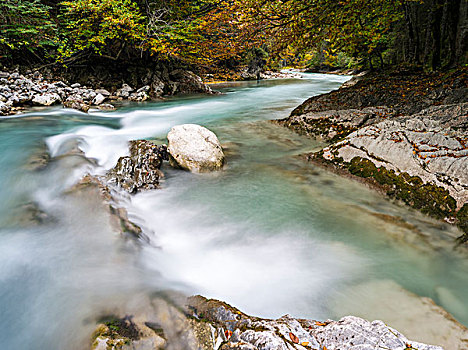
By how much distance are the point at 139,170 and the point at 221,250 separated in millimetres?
2437

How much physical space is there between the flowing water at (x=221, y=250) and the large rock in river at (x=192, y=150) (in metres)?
0.23

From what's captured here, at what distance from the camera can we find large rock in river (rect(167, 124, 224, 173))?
5.06 m

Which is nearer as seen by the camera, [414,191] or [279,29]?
[414,191]

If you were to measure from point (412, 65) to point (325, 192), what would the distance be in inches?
341

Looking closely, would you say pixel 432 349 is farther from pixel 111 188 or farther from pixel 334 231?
pixel 111 188

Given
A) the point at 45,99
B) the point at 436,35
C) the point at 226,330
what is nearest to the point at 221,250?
the point at 226,330

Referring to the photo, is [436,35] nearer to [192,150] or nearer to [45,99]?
[192,150]

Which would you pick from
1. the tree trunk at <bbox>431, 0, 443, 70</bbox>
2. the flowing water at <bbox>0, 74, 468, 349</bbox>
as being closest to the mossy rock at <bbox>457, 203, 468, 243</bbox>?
the flowing water at <bbox>0, 74, 468, 349</bbox>

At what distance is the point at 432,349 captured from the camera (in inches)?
53.9

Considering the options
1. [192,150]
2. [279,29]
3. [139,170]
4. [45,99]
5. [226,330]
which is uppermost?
[279,29]

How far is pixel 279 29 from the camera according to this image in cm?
547

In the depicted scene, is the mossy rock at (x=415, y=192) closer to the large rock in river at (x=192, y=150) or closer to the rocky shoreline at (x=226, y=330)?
the rocky shoreline at (x=226, y=330)

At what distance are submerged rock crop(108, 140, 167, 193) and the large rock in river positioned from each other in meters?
0.37

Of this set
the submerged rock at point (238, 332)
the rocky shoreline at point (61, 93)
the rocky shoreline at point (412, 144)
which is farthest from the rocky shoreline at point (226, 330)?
the rocky shoreline at point (61, 93)
